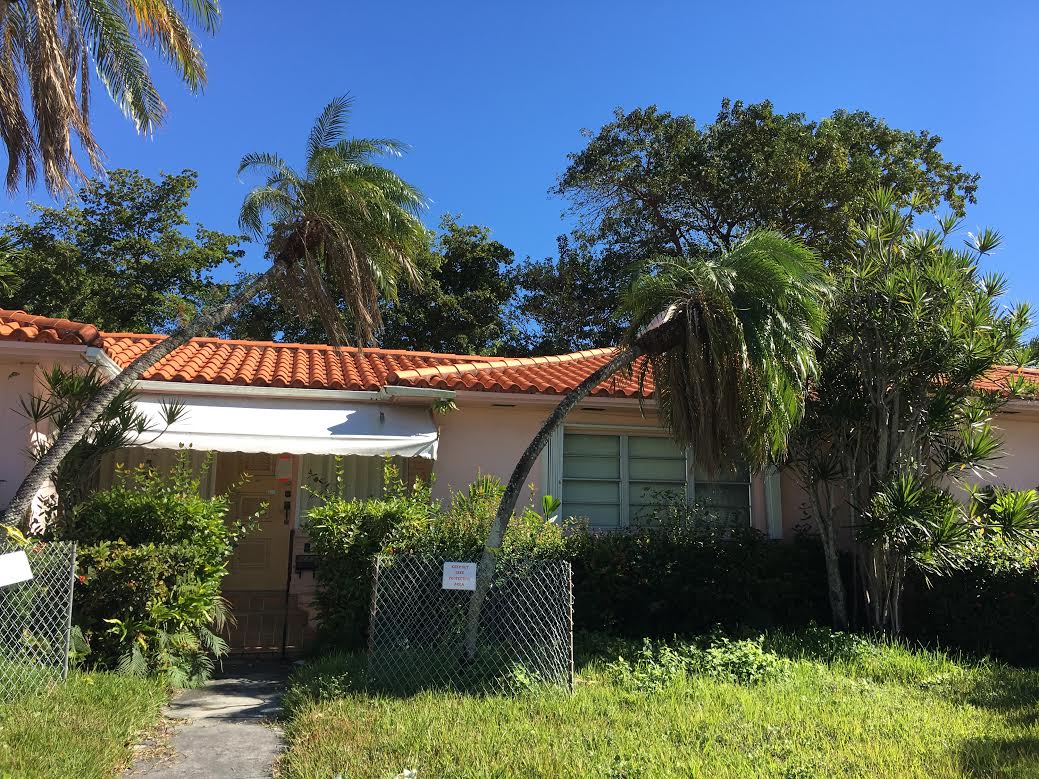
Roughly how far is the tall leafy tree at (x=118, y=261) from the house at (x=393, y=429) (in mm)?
11796

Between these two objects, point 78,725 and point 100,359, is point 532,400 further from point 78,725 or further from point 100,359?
point 78,725

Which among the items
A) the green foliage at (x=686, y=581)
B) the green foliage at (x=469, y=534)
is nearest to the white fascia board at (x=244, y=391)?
the green foliage at (x=469, y=534)

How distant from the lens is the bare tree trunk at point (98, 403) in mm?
7676

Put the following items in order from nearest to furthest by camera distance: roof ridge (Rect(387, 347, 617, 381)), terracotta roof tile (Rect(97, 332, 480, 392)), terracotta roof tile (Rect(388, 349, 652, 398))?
terracotta roof tile (Rect(388, 349, 652, 398))
roof ridge (Rect(387, 347, 617, 381))
terracotta roof tile (Rect(97, 332, 480, 392))

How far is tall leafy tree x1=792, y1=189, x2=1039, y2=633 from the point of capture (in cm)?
940

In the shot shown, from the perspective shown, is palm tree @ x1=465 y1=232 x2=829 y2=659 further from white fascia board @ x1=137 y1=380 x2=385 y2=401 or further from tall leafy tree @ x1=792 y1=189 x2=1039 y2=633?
white fascia board @ x1=137 y1=380 x2=385 y2=401

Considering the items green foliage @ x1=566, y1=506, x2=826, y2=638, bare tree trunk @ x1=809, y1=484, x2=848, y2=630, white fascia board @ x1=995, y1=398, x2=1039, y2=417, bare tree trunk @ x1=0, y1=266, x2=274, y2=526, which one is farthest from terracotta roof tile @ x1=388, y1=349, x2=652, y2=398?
white fascia board @ x1=995, y1=398, x2=1039, y2=417

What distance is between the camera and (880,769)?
564cm

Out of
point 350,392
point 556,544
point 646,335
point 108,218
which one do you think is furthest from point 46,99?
point 108,218

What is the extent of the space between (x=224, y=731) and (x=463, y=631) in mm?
2286

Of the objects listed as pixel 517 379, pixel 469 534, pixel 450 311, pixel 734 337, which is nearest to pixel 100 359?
pixel 469 534

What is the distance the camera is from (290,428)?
10680 mm

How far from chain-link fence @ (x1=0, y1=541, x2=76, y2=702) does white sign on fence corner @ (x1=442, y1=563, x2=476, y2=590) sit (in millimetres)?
3349

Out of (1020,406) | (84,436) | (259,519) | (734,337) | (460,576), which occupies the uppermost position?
(1020,406)
